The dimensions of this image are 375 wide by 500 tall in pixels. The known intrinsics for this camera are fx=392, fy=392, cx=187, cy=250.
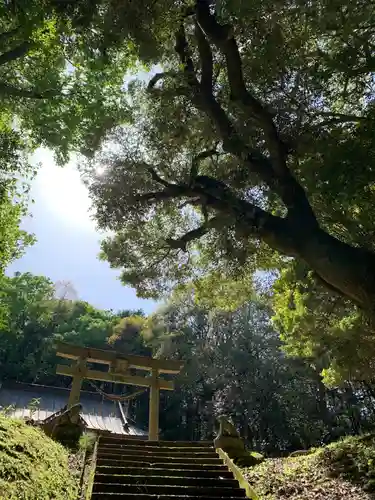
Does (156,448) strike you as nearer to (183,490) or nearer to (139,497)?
(183,490)

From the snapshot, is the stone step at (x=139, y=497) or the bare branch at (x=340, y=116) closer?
the stone step at (x=139, y=497)

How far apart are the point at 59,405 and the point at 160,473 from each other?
47.6ft

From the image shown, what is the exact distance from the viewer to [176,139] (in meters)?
8.44

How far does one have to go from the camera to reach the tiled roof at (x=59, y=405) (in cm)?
1731

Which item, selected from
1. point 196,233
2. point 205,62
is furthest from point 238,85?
point 196,233

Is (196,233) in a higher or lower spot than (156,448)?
higher

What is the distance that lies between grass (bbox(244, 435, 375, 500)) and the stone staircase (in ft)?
1.91

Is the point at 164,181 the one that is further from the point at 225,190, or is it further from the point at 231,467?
the point at 231,467

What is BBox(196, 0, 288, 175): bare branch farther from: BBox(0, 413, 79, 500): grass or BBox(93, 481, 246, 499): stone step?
BBox(0, 413, 79, 500): grass

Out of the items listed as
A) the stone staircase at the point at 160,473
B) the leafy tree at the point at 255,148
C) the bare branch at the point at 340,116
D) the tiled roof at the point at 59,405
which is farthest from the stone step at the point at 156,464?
the tiled roof at the point at 59,405

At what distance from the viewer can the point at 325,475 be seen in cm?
611

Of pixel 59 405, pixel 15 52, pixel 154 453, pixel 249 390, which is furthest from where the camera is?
pixel 249 390

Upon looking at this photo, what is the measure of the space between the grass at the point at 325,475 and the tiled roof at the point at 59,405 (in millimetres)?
11331

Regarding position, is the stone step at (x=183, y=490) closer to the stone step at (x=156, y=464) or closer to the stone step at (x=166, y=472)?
the stone step at (x=166, y=472)
